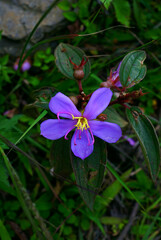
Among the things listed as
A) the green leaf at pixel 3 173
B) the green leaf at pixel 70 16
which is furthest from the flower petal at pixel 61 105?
the green leaf at pixel 70 16

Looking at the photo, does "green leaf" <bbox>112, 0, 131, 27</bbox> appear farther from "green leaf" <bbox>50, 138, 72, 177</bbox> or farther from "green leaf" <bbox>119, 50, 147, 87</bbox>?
"green leaf" <bbox>50, 138, 72, 177</bbox>

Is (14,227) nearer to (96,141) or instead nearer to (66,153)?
(66,153)

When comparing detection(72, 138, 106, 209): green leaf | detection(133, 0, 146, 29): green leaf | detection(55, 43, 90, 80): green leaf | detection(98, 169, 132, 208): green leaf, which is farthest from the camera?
detection(133, 0, 146, 29): green leaf

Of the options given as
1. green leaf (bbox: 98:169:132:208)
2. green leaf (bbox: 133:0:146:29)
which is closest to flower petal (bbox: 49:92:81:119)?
green leaf (bbox: 98:169:132:208)

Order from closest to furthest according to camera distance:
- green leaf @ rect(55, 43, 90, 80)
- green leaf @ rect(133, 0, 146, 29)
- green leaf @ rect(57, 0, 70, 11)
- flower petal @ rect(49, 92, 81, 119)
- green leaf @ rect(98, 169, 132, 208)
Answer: flower petal @ rect(49, 92, 81, 119) < green leaf @ rect(55, 43, 90, 80) < green leaf @ rect(98, 169, 132, 208) < green leaf @ rect(57, 0, 70, 11) < green leaf @ rect(133, 0, 146, 29)

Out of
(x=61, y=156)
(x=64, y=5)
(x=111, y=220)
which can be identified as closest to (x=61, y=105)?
(x=61, y=156)

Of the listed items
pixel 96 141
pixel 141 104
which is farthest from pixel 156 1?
pixel 96 141

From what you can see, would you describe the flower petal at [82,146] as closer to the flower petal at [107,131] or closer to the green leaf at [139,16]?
the flower petal at [107,131]
